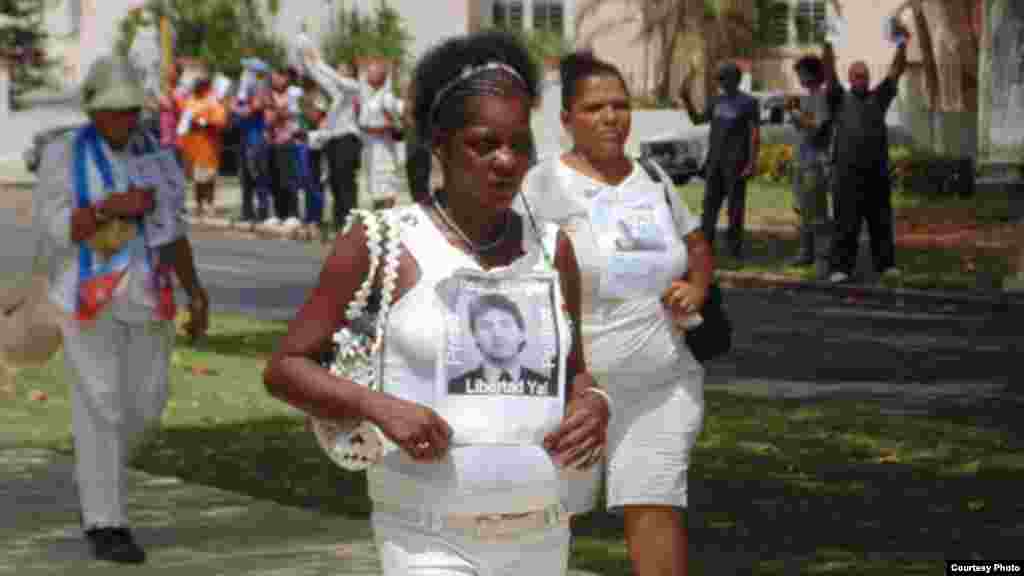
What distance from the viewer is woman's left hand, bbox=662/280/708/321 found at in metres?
8.46

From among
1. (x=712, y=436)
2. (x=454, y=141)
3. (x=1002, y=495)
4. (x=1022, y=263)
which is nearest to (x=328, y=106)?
(x=1022, y=263)

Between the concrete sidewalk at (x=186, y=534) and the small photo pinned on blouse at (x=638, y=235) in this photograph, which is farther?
the concrete sidewalk at (x=186, y=534)

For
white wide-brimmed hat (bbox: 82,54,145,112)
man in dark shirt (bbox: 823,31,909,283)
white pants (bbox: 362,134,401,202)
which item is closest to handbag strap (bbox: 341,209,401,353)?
white wide-brimmed hat (bbox: 82,54,145,112)

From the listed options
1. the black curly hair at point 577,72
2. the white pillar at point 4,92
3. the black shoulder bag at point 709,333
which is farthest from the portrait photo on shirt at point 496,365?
the white pillar at point 4,92

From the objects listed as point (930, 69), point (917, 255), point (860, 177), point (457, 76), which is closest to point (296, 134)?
point (917, 255)

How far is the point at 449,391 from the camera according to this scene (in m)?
5.62

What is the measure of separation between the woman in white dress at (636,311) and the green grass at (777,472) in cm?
166

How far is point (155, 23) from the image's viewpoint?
1951 inches

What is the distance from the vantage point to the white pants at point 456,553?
5.66 m

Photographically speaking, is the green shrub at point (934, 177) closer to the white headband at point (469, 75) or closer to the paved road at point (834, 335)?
the paved road at point (834, 335)

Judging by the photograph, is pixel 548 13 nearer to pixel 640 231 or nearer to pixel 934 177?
pixel 934 177

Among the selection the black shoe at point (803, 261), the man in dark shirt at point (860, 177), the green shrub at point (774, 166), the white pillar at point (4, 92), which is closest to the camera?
the man in dark shirt at point (860, 177)

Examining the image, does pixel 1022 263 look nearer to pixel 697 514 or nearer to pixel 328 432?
pixel 697 514

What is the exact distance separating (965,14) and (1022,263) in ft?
70.7
